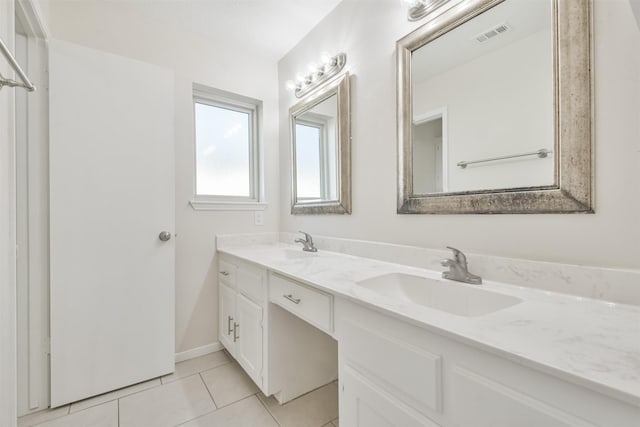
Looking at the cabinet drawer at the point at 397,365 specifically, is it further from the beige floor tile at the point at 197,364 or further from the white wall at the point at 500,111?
the beige floor tile at the point at 197,364

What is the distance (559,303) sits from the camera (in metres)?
0.83

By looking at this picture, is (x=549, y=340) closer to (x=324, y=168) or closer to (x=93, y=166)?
(x=324, y=168)

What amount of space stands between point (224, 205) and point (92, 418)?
4.64 ft

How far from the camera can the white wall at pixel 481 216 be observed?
802 millimetres

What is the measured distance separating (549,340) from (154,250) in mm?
1945

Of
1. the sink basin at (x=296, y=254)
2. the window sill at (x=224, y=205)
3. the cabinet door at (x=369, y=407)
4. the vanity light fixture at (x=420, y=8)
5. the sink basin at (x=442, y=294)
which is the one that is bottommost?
the cabinet door at (x=369, y=407)

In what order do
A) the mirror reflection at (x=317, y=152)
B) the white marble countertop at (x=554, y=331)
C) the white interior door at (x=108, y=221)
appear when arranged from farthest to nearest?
the mirror reflection at (x=317, y=152), the white interior door at (x=108, y=221), the white marble countertop at (x=554, y=331)

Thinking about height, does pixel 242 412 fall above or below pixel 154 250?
below

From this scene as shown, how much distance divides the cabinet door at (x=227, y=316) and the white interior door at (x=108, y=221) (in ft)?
1.13

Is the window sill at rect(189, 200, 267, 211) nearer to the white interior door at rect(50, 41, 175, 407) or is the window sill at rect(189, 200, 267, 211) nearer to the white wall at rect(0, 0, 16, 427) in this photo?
the white interior door at rect(50, 41, 175, 407)

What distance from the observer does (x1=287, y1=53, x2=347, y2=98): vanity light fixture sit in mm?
1775

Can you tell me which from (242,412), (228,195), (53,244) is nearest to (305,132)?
(228,195)

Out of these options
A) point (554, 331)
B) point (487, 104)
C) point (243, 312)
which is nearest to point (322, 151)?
point (487, 104)

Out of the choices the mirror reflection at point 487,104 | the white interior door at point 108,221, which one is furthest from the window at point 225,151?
the mirror reflection at point 487,104
